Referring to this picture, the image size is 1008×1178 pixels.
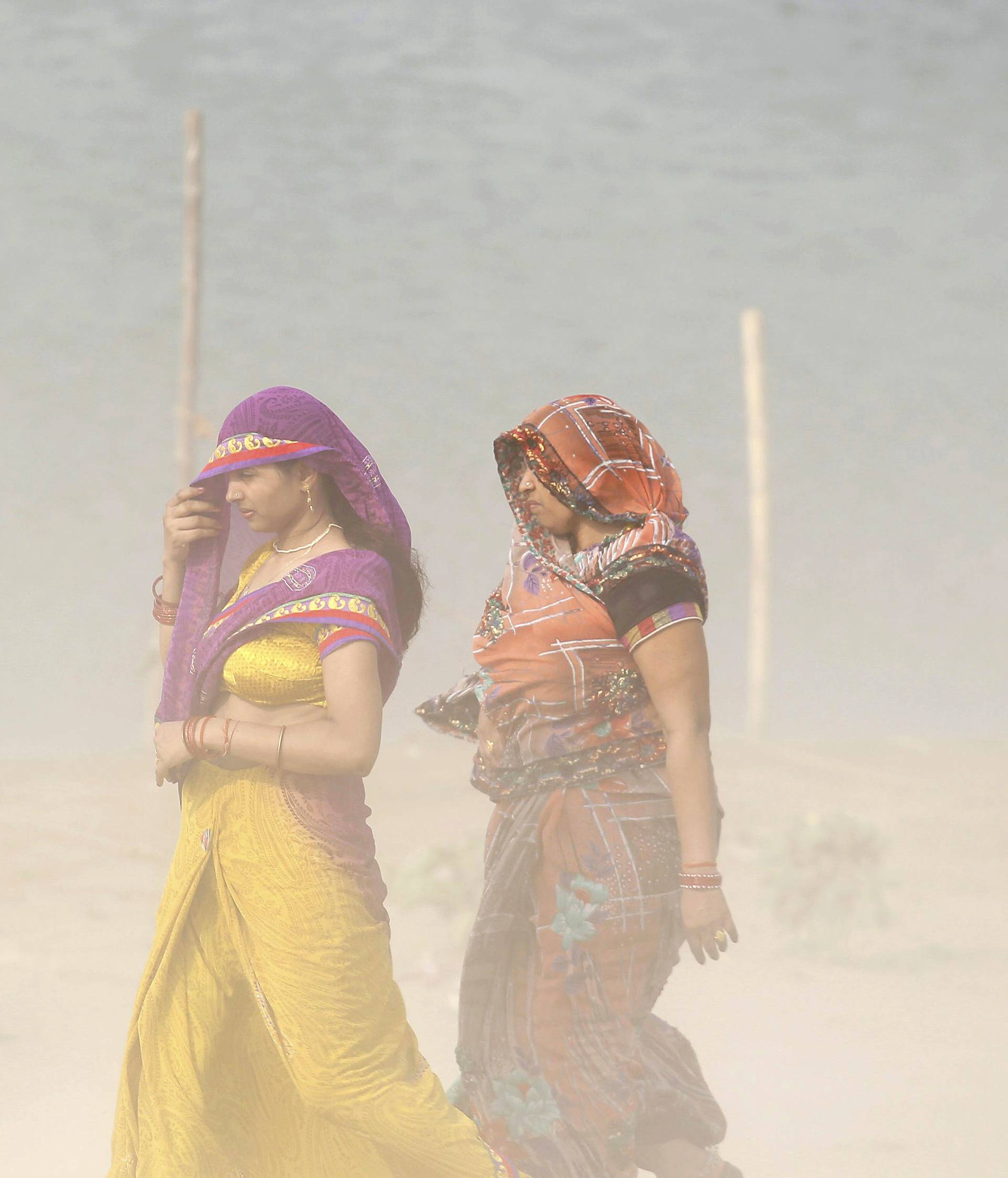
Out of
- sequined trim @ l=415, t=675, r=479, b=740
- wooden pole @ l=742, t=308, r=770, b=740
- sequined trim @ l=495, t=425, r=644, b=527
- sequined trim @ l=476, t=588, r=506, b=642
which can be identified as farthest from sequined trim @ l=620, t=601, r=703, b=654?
wooden pole @ l=742, t=308, r=770, b=740

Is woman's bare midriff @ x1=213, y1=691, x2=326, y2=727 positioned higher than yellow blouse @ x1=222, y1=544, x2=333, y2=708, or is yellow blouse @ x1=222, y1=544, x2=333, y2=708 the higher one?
yellow blouse @ x1=222, y1=544, x2=333, y2=708

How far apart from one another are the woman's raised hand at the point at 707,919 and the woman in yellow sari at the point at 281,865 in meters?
0.56

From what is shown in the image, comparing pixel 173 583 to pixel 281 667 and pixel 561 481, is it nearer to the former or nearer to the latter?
pixel 281 667

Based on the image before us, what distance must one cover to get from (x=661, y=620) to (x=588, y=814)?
1.43 ft

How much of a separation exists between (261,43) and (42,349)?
5.12 m

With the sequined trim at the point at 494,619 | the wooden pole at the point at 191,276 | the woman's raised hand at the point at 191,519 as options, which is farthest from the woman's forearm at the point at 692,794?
the wooden pole at the point at 191,276

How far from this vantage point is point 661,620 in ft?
9.02

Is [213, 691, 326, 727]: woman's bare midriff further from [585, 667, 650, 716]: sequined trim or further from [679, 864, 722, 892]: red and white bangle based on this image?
[679, 864, 722, 892]: red and white bangle

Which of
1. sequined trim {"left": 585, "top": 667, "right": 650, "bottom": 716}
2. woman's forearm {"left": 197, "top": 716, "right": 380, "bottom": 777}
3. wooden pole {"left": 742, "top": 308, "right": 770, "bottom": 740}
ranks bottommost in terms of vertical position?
woman's forearm {"left": 197, "top": 716, "right": 380, "bottom": 777}

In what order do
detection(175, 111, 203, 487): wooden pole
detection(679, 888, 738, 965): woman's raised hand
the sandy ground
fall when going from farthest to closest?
detection(175, 111, 203, 487): wooden pole, the sandy ground, detection(679, 888, 738, 965): woman's raised hand

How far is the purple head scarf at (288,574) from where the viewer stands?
272cm

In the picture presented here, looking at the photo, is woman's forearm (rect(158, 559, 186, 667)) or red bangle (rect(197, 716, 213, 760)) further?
woman's forearm (rect(158, 559, 186, 667))

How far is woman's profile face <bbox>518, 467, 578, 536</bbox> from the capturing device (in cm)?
288

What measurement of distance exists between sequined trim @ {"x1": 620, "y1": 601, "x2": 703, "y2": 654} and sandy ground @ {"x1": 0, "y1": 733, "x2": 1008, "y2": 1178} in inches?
111
